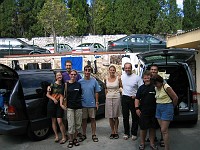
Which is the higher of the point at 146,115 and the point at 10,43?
the point at 10,43

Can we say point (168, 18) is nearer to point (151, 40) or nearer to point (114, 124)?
point (151, 40)

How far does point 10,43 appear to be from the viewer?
2050 centimetres

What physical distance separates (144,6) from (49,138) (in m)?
30.7

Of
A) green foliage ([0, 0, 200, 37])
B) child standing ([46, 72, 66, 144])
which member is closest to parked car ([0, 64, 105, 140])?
child standing ([46, 72, 66, 144])

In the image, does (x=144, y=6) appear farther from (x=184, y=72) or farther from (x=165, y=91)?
(x=165, y=91)

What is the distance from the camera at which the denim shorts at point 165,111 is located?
16.9 feet

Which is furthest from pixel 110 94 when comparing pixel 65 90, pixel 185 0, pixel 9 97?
pixel 185 0

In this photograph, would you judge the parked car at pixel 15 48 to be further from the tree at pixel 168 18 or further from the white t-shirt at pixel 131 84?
the tree at pixel 168 18

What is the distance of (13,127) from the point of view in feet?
19.5

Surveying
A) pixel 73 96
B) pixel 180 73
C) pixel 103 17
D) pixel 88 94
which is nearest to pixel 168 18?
pixel 103 17

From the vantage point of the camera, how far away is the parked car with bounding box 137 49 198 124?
7.25 meters

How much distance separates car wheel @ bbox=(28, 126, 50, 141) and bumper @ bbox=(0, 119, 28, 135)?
0.69ft

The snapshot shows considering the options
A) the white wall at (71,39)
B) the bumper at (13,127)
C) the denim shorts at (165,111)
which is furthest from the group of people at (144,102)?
the white wall at (71,39)

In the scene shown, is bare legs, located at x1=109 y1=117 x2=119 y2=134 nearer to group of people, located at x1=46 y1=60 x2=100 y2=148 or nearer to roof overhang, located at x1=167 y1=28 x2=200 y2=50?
group of people, located at x1=46 y1=60 x2=100 y2=148
